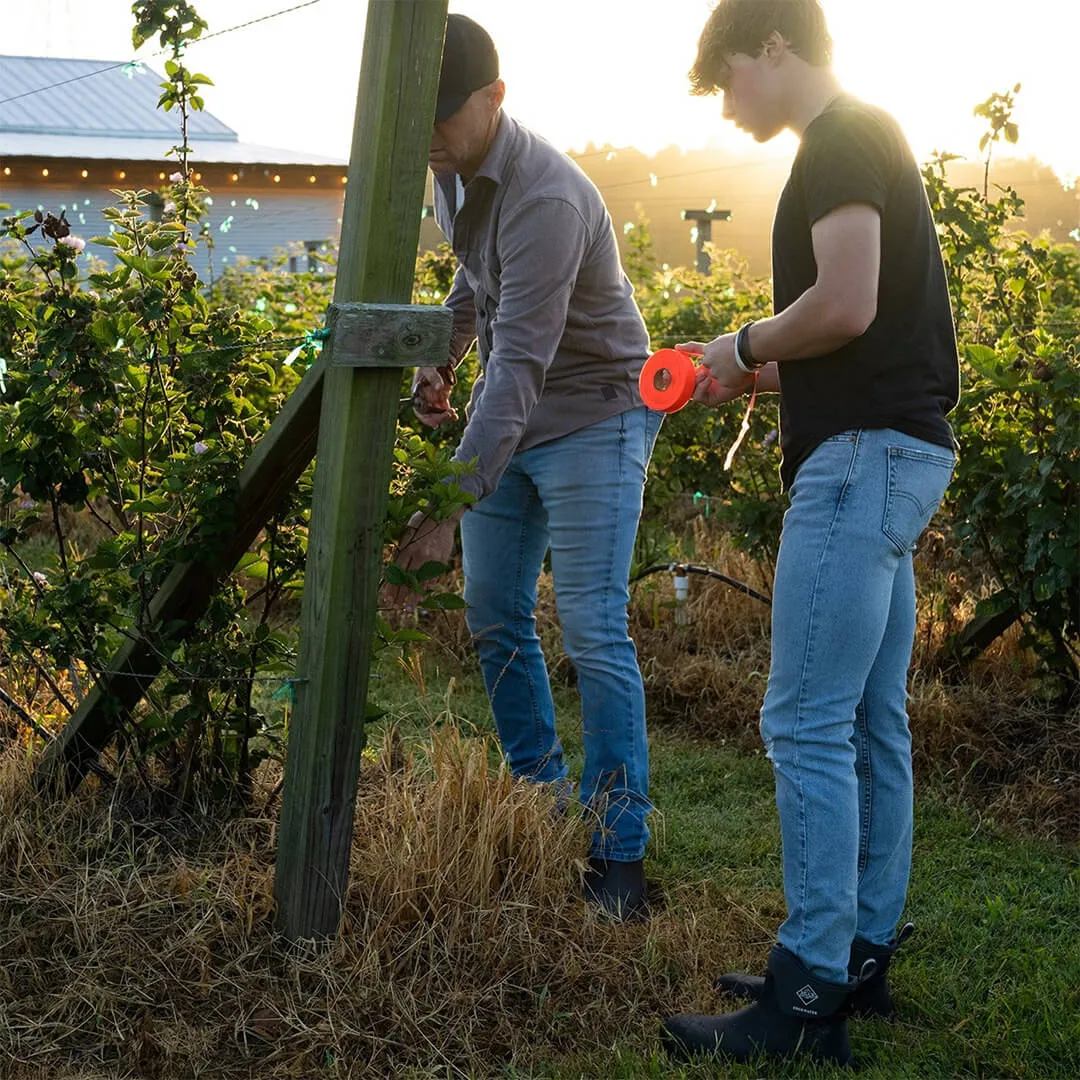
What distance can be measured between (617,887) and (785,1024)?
2.39 ft

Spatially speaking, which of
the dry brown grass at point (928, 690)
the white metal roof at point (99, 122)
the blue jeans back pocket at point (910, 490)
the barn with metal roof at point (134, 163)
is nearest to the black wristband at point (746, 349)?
the blue jeans back pocket at point (910, 490)

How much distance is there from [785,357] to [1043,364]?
6.46 ft

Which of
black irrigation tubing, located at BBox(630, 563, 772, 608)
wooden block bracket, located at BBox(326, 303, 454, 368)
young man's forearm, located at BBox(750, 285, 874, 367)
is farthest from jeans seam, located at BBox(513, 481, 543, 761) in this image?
black irrigation tubing, located at BBox(630, 563, 772, 608)

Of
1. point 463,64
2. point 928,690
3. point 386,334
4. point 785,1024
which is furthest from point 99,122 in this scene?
point 785,1024

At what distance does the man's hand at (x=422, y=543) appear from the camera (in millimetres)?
2818

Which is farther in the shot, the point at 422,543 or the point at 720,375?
the point at 422,543

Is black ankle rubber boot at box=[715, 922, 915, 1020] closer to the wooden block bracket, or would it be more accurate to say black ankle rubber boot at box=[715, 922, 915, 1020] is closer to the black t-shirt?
the black t-shirt

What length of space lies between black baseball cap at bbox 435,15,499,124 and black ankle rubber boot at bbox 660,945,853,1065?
1794mm

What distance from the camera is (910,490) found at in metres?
2.45

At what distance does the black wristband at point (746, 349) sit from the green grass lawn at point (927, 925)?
49.9 inches

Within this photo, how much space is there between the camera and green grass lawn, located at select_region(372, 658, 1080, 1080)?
262 cm

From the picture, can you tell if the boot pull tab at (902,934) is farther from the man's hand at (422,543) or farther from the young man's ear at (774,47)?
the young man's ear at (774,47)

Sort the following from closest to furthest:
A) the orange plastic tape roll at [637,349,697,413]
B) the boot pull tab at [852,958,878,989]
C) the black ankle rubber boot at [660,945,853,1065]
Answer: the black ankle rubber boot at [660,945,853,1065] < the orange plastic tape roll at [637,349,697,413] < the boot pull tab at [852,958,878,989]

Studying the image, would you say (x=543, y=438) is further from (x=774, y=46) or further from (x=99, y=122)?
(x=99, y=122)
